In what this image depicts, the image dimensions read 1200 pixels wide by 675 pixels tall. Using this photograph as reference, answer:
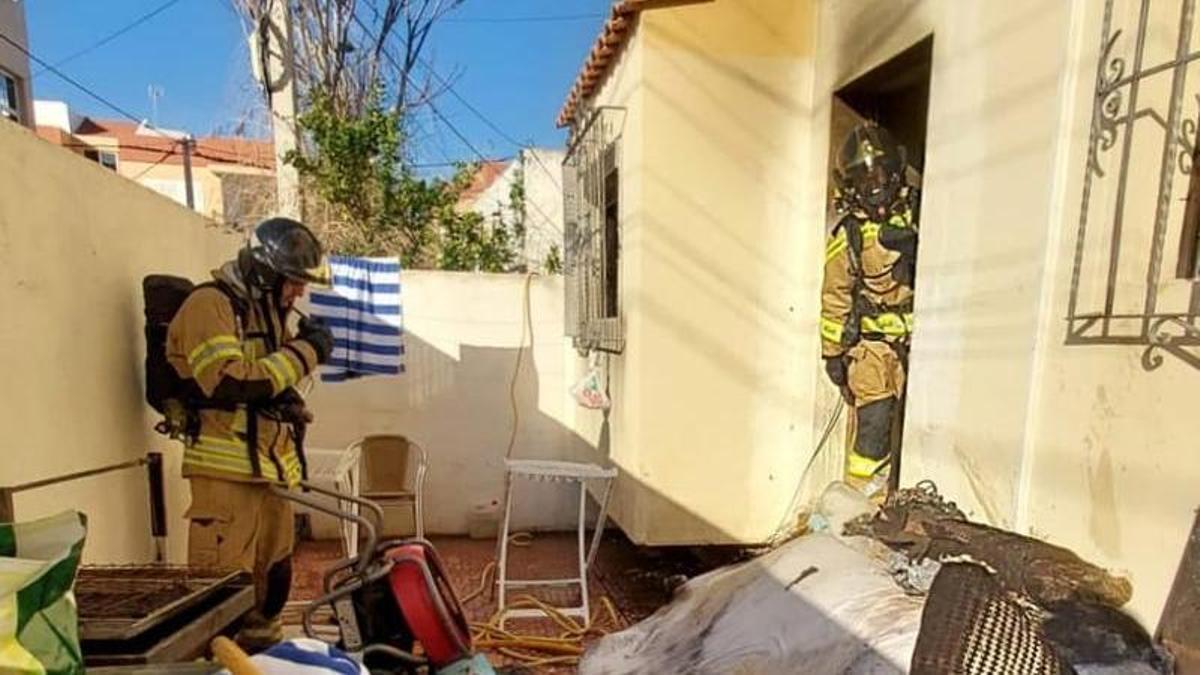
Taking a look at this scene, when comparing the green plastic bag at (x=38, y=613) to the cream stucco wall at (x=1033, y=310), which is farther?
the cream stucco wall at (x=1033, y=310)

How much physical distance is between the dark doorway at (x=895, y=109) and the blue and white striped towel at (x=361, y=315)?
3.33 meters

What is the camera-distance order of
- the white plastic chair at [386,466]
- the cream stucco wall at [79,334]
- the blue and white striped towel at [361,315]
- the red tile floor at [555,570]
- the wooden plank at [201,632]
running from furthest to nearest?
the white plastic chair at [386,466] → the blue and white striped towel at [361,315] → the red tile floor at [555,570] → the cream stucco wall at [79,334] → the wooden plank at [201,632]

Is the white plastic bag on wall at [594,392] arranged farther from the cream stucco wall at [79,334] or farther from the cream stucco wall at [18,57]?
the cream stucco wall at [18,57]

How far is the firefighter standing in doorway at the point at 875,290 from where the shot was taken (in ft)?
9.73

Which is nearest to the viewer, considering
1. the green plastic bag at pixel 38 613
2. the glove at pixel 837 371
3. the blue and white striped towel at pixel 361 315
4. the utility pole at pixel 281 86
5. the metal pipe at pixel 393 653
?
the green plastic bag at pixel 38 613

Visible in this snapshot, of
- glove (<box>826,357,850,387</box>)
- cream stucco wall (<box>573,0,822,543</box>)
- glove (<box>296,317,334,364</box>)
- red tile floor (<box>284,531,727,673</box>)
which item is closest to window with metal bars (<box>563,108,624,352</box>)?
→ cream stucco wall (<box>573,0,822,543</box>)

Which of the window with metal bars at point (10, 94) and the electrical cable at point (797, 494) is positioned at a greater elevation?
the window with metal bars at point (10, 94)

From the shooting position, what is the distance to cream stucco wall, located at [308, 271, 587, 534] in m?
5.47

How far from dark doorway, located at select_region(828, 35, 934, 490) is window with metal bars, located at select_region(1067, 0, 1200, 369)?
1.14 metres

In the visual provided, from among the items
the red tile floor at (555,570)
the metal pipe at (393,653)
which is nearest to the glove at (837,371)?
the red tile floor at (555,570)

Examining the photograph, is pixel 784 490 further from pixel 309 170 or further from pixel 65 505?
pixel 309 170

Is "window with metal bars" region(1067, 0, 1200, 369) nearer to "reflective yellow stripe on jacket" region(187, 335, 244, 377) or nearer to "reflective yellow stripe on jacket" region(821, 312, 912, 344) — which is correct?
"reflective yellow stripe on jacket" region(821, 312, 912, 344)

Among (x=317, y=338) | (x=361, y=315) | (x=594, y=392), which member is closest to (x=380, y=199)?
(x=361, y=315)

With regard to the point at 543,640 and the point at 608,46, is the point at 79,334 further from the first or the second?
the point at 608,46
